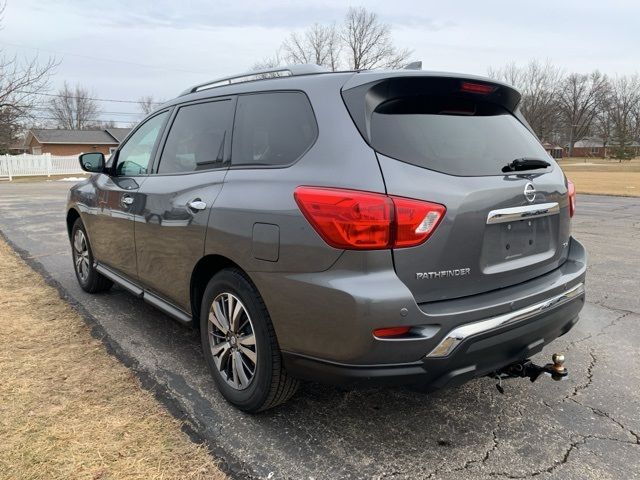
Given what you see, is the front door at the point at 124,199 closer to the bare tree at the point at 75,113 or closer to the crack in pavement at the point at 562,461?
the crack in pavement at the point at 562,461

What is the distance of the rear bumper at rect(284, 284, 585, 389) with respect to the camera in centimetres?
218

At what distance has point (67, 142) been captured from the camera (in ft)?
189

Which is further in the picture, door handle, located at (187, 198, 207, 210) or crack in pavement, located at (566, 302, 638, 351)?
crack in pavement, located at (566, 302, 638, 351)

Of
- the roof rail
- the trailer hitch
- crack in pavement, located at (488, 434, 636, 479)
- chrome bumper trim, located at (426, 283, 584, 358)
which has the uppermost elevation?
the roof rail

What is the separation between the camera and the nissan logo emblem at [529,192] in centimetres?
251

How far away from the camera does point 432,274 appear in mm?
2195

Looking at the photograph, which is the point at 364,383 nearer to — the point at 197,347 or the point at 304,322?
the point at 304,322

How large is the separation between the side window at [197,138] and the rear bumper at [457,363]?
1.43 metres

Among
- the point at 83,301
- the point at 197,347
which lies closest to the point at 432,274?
the point at 197,347

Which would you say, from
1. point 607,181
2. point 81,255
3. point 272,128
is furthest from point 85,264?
point 607,181

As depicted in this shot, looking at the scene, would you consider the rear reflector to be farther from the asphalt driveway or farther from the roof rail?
the roof rail

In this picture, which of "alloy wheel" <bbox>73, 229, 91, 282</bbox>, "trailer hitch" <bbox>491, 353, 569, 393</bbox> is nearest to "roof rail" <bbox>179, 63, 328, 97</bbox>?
"trailer hitch" <bbox>491, 353, 569, 393</bbox>

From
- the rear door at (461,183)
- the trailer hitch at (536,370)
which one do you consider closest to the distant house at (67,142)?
the rear door at (461,183)

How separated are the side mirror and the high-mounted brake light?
129 inches
